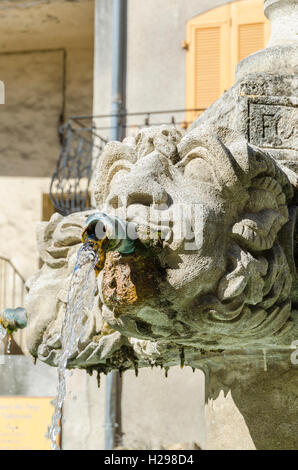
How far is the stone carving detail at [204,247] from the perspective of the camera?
2768 mm

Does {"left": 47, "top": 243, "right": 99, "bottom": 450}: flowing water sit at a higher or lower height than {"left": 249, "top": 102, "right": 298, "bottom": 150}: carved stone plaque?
lower

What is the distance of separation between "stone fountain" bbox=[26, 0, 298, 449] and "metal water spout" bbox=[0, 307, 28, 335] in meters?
0.10

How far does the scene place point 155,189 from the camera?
2807mm

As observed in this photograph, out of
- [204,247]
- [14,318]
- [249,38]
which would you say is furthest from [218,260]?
[249,38]

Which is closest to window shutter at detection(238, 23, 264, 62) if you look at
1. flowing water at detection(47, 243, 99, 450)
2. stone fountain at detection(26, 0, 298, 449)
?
stone fountain at detection(26, 0, 298, 449)

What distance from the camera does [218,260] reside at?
278 cm

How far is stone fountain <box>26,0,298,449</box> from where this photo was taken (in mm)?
2775

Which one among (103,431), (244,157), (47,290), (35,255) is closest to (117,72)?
(35,255)

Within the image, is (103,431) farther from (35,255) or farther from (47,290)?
(47,290)

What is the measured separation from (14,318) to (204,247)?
1.25 metres

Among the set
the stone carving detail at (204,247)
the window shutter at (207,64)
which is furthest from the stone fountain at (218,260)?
the window shutter at (207,64)

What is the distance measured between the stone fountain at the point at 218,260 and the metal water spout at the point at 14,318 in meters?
0.10

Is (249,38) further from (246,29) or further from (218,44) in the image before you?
(218,44)

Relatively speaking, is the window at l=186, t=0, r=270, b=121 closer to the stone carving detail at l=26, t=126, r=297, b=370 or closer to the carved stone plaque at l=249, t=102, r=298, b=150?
the carved stone plaque at l=249, t=102, r=298, b=150
